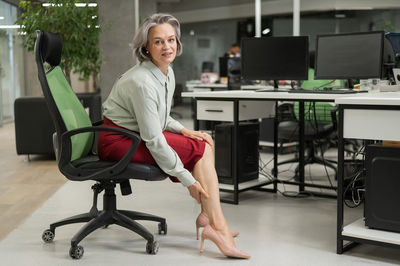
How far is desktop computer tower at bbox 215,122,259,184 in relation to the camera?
4.08 m

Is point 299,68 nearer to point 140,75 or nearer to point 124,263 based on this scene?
point 140,75

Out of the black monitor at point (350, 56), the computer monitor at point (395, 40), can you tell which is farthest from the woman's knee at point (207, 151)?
the computer monitor at point (395, 40)

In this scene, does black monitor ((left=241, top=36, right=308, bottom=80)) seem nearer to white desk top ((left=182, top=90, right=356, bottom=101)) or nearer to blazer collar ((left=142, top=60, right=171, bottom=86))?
white desk top ((left=182, top=90, right=356, bottom=101))

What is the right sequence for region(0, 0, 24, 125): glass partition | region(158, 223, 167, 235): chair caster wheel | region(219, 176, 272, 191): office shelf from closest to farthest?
region(158, 223, 167, 235): chair caster wheel → region(219, 176, 272, 191): office shelf → region(0, 0, 24, 125): glass partition

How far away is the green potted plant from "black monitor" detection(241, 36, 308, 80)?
9.00 ft

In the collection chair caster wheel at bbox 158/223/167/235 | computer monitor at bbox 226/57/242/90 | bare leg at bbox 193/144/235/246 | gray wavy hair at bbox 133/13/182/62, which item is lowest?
chair caster wheel at bbox 158/223/167/235

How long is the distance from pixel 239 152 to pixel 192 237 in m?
1.18

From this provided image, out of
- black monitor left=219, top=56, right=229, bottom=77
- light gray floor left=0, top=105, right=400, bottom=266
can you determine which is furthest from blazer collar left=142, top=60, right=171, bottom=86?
black monitor left=219, top=56, right=229, bottom=77

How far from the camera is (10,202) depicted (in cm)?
411

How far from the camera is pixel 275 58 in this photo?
4.21 meters

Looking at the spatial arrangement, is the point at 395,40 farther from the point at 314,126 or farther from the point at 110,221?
the point at 110,221

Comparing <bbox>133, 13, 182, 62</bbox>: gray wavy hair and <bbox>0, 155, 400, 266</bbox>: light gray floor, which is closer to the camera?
<bbox>0, 155, 400, 266</bbox>: light gray floor

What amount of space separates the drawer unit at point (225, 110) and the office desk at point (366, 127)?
1282 millimetres

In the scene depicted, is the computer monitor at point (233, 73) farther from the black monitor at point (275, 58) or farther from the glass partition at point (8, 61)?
the glass partition at point (8, 61)
